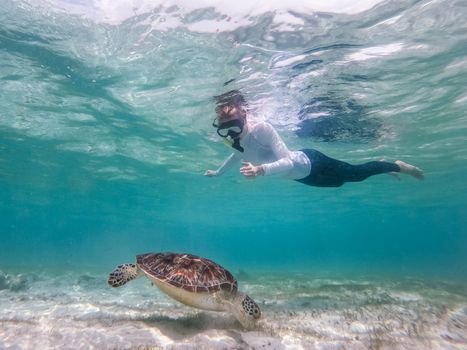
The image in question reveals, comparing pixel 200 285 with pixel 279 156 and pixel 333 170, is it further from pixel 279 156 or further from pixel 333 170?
pixel 333 170

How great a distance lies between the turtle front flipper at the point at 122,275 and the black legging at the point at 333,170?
5.83m

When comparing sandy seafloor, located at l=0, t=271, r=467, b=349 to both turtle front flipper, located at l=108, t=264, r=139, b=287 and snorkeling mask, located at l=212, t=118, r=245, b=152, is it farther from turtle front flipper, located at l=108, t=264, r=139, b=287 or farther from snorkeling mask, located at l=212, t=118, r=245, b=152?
snorkeling mask, located at l=212, t=118, r=245, b=152

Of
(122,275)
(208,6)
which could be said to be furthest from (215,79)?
(122,275)

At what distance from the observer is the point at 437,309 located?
316 inches

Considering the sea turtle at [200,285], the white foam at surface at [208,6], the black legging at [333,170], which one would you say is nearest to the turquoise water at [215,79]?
the white foam at surface at [208,6]

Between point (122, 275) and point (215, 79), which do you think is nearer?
point (122, 275)

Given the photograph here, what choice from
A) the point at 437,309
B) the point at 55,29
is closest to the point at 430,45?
the point at 437,309

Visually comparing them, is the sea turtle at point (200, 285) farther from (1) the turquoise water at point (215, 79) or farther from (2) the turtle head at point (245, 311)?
(1) the turquoise water at point (215, 79)

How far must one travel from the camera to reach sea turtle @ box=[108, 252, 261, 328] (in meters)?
5.01

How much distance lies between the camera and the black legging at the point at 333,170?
29.4 ft

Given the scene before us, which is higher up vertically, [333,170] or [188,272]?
[333,170]

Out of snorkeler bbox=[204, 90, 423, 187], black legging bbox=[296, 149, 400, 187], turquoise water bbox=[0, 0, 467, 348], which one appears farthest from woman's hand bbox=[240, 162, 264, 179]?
turquoise water bbox=[0, 0, 467, 348]

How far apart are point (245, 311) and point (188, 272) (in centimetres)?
124

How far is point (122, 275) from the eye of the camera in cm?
572
